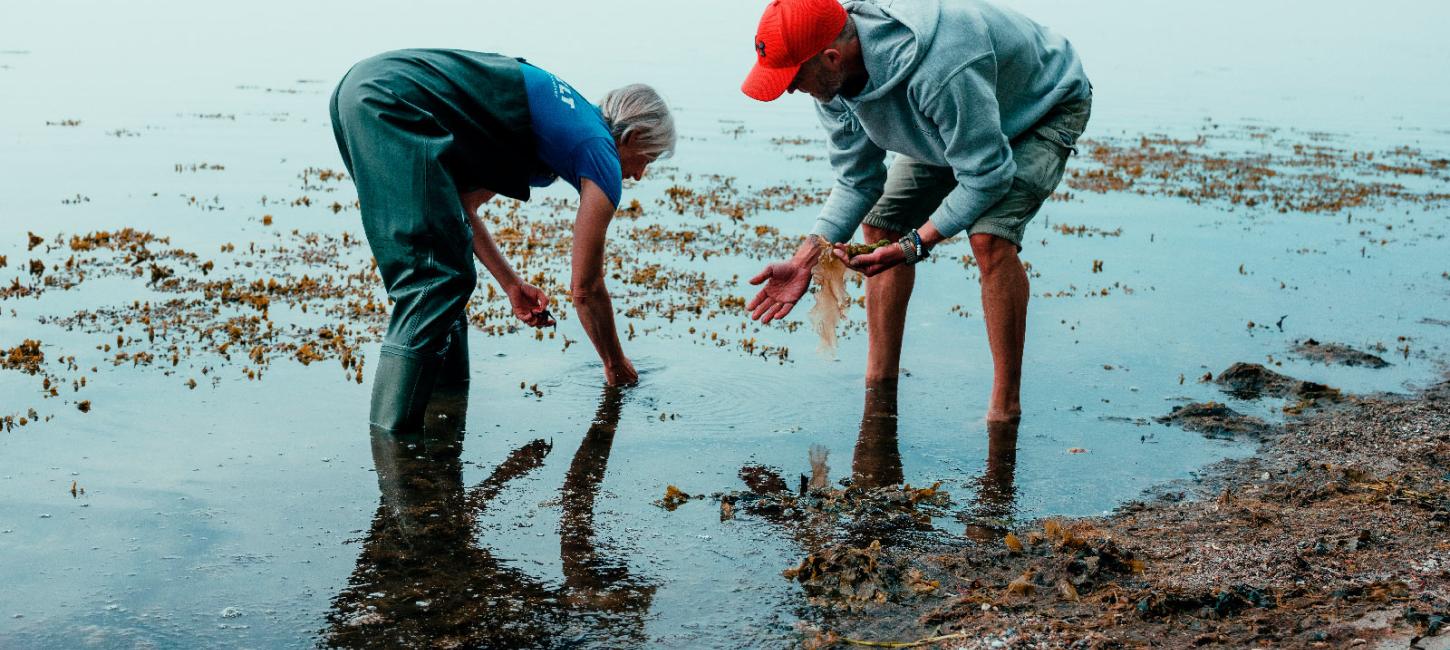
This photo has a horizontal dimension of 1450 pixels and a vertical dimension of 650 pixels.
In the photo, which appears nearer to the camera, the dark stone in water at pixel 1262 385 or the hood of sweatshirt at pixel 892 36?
the hood of sweatshirt at pixel 892 36

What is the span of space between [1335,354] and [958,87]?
3.50 meters

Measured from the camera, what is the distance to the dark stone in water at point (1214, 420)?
5496mm

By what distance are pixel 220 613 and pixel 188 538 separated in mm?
608

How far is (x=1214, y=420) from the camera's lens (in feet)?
18.4

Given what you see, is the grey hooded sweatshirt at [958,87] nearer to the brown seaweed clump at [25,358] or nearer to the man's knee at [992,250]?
the man's knee at [992,250]

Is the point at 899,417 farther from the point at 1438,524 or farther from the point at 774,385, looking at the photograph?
the point at 1438,524

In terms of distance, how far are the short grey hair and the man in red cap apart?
64 cm

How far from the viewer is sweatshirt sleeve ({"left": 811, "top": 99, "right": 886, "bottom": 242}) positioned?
5398 millimetres

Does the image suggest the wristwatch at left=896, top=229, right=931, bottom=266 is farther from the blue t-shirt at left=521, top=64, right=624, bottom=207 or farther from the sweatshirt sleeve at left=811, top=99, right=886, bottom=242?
the blue t-shirt at left=521, top=64, right=624, bottom=207

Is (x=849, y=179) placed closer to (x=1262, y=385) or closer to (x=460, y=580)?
(x=1262, y=385)

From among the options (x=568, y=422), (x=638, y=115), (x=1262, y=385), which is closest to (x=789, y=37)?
(x=638, y=115)

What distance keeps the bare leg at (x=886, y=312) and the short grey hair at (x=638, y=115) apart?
1.13 m

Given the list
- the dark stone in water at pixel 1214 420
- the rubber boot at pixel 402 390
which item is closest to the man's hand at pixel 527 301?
the rubber boot at pixel 402 390

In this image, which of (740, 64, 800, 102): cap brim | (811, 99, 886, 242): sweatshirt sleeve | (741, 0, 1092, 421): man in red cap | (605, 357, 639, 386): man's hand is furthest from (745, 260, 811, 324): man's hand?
(605, 357, 639, 386): man's hand
